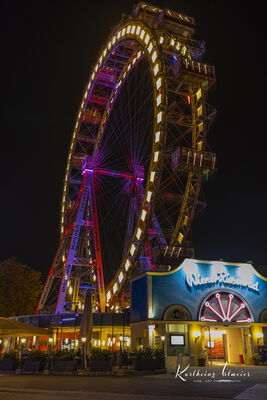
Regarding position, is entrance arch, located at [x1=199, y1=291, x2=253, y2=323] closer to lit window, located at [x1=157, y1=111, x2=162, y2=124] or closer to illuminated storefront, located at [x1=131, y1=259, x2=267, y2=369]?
illuminated storefront, located at [x1=131, y1=259, x2=267, y2=369]

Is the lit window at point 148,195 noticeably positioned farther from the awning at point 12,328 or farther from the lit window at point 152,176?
the awning at point 12,328

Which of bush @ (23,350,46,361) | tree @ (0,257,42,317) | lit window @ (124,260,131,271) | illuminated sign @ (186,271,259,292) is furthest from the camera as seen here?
tree @ (0,257,42,317)

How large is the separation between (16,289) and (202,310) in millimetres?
29829

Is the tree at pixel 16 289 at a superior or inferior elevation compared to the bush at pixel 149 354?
superior

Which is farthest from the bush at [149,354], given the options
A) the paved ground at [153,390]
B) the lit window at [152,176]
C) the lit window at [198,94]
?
the lit window at [198,94]

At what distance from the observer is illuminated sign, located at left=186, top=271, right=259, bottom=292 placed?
997 inches

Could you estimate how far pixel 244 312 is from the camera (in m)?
25.5

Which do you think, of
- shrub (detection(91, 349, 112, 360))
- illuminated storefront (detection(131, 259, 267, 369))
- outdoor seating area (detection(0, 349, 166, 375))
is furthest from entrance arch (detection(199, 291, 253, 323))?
shrub (detection(91, 349, 112, 360))

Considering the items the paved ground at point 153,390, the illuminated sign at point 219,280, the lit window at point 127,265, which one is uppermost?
the lit window at point 127,265

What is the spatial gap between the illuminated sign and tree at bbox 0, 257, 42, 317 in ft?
95.3

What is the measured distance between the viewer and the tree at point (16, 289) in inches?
1885

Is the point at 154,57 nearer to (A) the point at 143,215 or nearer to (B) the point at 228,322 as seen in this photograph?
(A) the point at 143,215

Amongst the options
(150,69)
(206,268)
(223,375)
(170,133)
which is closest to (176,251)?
(206,268)

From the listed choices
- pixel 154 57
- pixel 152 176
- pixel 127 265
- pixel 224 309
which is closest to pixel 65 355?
pixel 127 265
